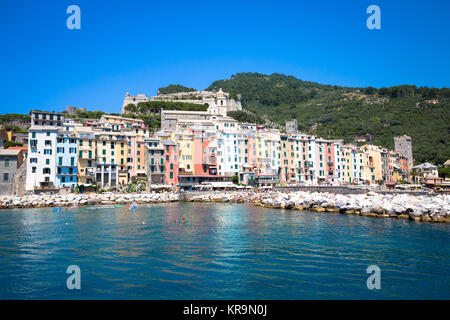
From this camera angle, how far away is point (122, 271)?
13.0 metres

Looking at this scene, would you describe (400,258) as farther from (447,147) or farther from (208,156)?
(447,147)

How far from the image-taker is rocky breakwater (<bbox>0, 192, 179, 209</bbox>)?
4794 centimetres

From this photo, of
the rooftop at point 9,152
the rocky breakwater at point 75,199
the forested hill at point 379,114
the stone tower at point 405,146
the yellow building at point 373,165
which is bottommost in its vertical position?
the rocky breakwater at point 75,199

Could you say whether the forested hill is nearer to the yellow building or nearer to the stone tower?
the stone tower

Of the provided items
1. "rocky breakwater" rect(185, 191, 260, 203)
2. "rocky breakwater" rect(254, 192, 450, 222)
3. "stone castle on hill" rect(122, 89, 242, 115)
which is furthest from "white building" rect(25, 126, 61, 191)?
"stone castle on hill" rect(122, 89, 242, 115)

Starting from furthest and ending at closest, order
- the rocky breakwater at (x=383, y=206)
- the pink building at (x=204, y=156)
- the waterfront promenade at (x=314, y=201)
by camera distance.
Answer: the pink building at (x=204, y=156)
the waterfront promenade at (x=314, y=201)
the rocky breakwater at (x=383, y=206)

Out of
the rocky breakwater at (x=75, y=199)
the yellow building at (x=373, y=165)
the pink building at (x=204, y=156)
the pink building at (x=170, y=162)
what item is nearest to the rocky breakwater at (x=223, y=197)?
the rocky breakwater at (x=75, y=199)

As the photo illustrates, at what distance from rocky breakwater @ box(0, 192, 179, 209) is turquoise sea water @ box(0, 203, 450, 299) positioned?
2551 centimetres

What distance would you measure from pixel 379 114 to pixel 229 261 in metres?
135

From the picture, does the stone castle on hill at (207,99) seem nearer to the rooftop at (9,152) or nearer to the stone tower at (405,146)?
the stone tower at (405,146)

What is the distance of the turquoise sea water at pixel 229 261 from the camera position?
35.4 ft

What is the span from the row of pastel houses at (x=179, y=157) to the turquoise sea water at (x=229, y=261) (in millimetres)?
37765

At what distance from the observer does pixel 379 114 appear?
13150 cm

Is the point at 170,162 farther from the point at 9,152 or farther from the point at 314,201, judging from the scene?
the point at 314,201
